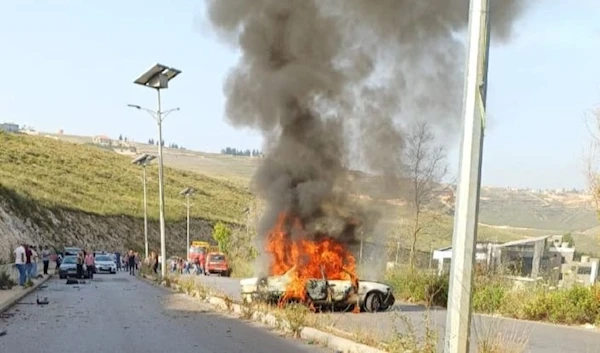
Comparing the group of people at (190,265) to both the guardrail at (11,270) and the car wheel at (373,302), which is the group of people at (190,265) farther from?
the car wheel at (373,302)

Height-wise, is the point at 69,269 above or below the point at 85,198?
above

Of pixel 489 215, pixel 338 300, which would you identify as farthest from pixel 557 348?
pixel 489 215

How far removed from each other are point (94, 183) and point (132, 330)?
69369 mm

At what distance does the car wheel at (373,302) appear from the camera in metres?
16.8

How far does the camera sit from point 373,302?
16922 mm

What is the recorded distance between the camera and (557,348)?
12086 mm

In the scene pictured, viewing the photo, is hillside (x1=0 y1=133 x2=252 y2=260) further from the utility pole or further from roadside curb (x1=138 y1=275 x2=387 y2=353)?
the utility pole

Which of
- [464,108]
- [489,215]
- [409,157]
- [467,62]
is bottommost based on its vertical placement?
[489,215]

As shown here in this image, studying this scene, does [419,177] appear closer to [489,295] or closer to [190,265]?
[489,295]

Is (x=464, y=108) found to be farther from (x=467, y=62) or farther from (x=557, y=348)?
(x=557, y=348)

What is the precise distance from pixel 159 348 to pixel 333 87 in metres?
8.23

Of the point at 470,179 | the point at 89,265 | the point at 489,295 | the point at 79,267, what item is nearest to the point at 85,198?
the point at 89,265

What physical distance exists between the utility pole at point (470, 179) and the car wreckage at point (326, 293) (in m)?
9.59

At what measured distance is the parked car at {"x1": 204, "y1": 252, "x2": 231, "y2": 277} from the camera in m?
45.3
